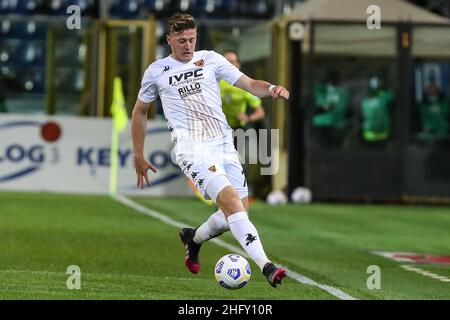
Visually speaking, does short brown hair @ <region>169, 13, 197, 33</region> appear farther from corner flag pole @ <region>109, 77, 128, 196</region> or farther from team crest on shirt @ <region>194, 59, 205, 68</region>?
corner flag pole @ <region>109, 77, 128, 196</region>

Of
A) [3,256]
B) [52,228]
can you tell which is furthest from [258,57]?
[3,256]

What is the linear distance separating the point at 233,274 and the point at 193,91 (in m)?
1.61

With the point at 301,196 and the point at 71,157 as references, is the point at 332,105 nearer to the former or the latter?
the point at 301,196

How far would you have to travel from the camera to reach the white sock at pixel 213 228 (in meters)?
11.0

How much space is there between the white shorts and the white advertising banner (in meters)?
12.6

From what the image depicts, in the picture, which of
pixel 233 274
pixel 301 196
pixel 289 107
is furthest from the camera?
pixel 289 107

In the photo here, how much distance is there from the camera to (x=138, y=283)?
10.4 m

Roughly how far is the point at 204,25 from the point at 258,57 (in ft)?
4.14

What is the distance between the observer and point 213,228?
36.6 feet

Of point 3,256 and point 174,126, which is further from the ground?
point 174,126

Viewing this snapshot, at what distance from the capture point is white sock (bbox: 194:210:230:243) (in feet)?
36.2

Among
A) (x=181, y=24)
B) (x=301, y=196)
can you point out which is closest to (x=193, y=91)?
(x=181, y=24)

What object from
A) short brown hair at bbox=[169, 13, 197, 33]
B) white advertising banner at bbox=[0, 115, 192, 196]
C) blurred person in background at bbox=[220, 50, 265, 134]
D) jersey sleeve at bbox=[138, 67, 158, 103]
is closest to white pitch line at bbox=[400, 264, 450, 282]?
jersey sleeve at bbox=[138, 67, 158, 103]

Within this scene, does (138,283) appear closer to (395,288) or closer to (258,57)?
(395,288)
